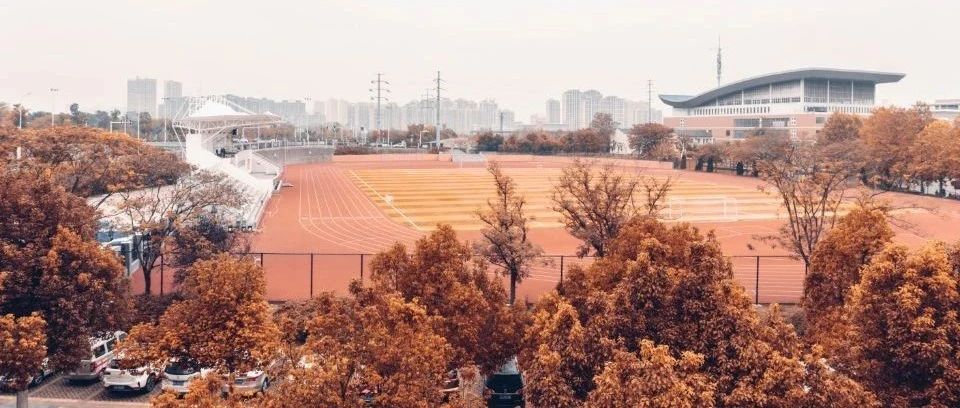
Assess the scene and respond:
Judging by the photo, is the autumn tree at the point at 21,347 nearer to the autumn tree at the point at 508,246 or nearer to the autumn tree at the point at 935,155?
the autumn tree at the point at 508,246

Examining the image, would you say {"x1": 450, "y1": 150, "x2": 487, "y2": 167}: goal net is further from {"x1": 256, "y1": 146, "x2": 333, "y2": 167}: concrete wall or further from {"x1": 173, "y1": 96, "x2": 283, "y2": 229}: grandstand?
{"x1": 173, "y1": 96, "x2": 283, "y2": 229}: grandstand

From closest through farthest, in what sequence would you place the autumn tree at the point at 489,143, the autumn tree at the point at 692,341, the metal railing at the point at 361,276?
the autumn tree at the point at 692,341 < the metal railing at the point at 361,276 < the autumn tree at the point at 489,143

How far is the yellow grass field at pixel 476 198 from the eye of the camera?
42.4 metres

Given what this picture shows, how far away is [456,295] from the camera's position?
44.0ft

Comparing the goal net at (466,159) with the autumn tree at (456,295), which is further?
the goal net at (466,159)

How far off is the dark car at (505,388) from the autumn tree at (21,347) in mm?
7631

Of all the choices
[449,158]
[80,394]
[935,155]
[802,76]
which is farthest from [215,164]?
[802,76]

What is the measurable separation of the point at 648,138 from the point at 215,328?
89.3 meters

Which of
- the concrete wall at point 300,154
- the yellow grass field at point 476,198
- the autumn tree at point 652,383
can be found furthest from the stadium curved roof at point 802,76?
the autumn tree at point 652,383

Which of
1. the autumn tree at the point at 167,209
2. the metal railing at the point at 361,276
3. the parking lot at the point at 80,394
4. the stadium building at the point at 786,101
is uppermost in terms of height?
the stadium building at the point at 786,101

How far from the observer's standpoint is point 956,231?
38.2 meters

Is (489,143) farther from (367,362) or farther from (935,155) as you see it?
(367,362)

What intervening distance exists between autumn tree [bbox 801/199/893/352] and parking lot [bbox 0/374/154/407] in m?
13.4

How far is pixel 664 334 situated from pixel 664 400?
180 centimetres
